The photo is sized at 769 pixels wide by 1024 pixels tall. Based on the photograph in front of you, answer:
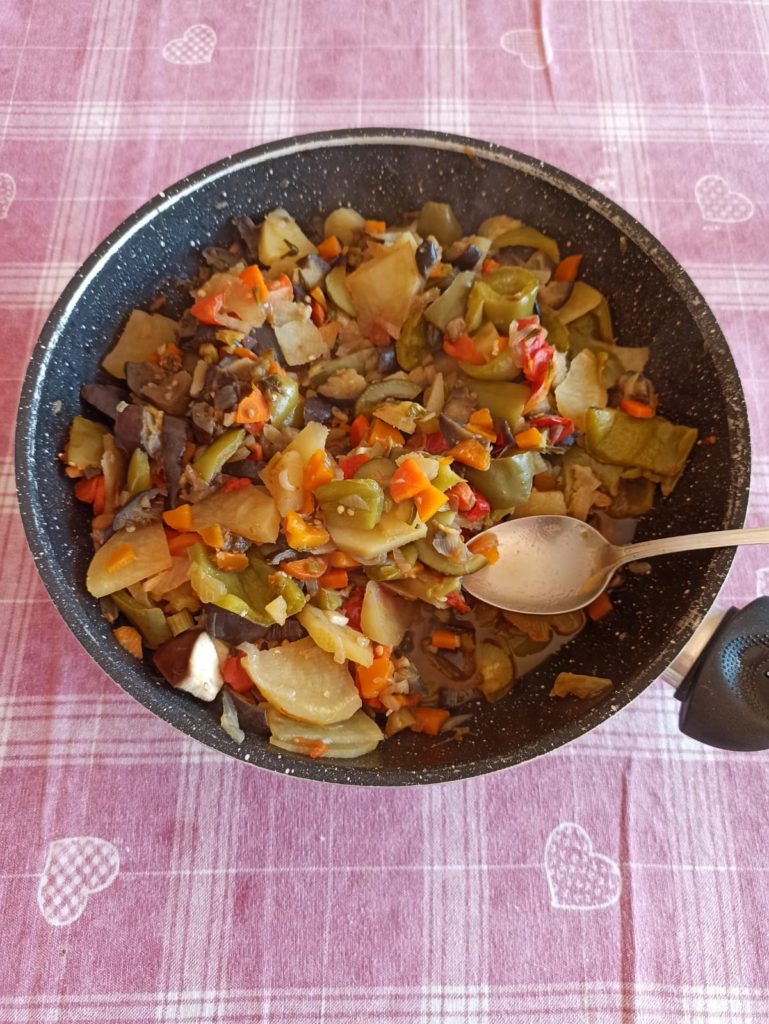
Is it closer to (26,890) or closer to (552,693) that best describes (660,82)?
(552,693)

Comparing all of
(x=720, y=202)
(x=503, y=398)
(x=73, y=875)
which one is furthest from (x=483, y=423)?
(x=73, y=875)

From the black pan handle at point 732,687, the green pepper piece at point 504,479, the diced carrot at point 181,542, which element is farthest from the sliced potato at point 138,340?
the black pan handle at point 732,687

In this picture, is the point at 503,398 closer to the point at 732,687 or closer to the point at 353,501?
the point at 353,501

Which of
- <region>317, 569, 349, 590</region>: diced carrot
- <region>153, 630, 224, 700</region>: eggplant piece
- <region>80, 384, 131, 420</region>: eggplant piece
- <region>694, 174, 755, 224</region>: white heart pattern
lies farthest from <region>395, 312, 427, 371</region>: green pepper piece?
<region>694, 174, 755, 224</region>: white heart pattern

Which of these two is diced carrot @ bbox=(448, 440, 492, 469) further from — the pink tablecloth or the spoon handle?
the pink tablecloth

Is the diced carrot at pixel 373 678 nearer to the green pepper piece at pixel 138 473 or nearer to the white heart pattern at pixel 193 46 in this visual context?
the green pepper piece at pixel 138 473
